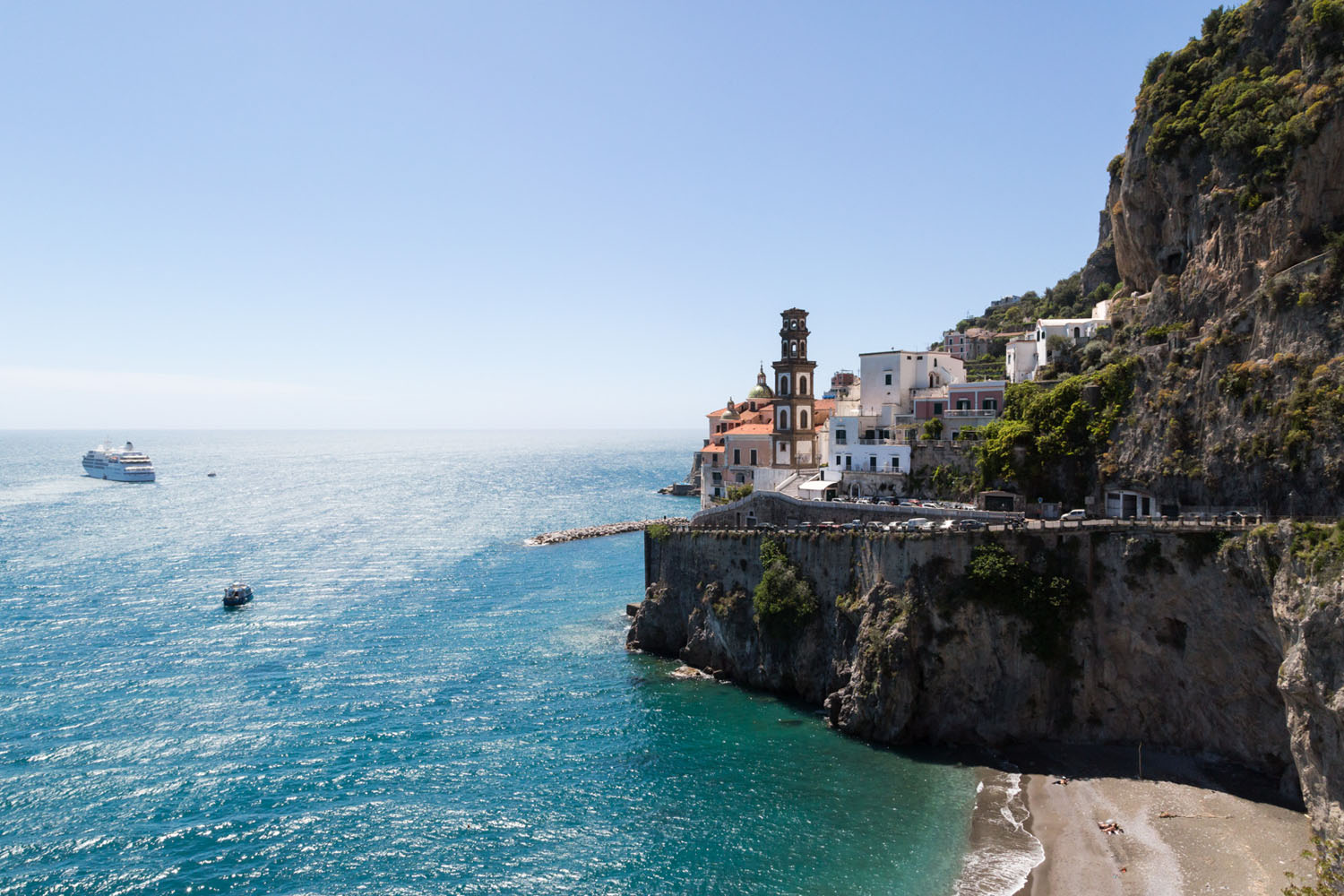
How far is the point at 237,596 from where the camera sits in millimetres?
75312

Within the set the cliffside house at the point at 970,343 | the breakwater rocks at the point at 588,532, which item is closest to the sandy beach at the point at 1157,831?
the breakwater rocks at the point at 588,532

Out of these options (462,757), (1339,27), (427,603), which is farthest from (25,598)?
(1339,27)

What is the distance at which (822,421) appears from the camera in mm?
83750

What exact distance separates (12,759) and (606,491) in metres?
145

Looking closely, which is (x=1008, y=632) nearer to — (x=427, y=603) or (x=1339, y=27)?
(x=1339, y=27)

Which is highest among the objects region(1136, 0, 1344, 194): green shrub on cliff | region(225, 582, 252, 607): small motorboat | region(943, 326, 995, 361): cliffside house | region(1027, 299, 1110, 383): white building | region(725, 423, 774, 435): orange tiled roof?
region(1136, 0, 1344, 194): green shrub on cliff

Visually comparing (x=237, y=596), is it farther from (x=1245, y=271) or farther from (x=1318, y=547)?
(x=1245, y=271)

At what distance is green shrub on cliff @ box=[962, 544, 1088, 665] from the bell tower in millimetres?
32163

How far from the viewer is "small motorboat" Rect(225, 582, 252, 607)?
75.1 m

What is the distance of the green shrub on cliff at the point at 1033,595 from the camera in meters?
44.0

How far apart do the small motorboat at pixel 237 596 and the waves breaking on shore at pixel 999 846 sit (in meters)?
63.4

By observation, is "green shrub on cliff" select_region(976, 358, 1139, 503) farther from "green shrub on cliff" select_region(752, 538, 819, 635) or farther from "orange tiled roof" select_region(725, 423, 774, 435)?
"orange tiled roof" select_region(725, 423, 774, 435)

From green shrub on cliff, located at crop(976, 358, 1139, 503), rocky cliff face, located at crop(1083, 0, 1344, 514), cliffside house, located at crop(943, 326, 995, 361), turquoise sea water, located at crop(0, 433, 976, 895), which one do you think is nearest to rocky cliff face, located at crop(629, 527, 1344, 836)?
turquoise sea water, located at crop(0, 433, 976, 895)

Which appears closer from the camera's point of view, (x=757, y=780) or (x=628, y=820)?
(x=628, y=820)
